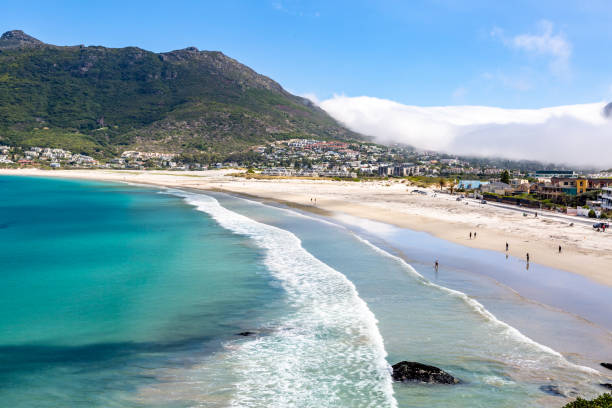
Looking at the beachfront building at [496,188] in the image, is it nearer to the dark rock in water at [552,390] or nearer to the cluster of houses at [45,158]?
the dark rock in water at [552,390]

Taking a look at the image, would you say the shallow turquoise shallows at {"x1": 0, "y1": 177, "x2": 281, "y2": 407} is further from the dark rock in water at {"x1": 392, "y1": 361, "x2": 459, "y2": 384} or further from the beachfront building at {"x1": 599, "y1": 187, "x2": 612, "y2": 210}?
the beachfront building at {"x1": 599, "y1": 187, "x2": 612, "y2": 210}

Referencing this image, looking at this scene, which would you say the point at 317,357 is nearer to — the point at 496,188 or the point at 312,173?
the point at 496,188

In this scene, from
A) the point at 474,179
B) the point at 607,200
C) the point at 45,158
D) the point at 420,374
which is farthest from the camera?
the point at 45,158

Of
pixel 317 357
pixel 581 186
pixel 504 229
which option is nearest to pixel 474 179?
pixel 581 186

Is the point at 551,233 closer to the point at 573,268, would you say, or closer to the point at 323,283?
the point at 573,268

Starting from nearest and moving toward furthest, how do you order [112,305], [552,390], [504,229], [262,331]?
[552,390], [262,331], [112,305], [504,229]

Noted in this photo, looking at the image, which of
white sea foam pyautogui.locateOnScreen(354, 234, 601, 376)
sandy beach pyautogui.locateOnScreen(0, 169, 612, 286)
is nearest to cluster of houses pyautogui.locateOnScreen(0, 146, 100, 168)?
sandy beach pyautogui.locateOnScreen(0, 169, 612, 286)

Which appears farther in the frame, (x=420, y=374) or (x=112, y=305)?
(x=112, y=305)
